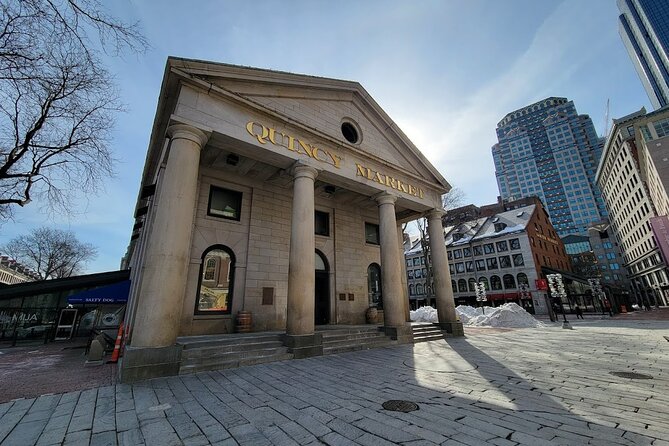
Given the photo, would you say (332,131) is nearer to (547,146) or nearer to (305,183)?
(305,183)

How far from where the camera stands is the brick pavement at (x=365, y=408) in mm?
3168

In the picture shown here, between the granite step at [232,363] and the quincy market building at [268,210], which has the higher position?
the quincy market building at [268,210]

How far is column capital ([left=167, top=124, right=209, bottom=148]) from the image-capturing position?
25.8 ft

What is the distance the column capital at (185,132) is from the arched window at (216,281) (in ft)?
15.9

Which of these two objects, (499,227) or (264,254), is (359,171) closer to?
(264,254)

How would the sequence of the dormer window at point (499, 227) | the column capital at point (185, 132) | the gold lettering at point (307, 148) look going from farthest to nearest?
the dormer window at point (499, 227) < the gold lettering at point (307, 148) < the column capital at point (185, 132)

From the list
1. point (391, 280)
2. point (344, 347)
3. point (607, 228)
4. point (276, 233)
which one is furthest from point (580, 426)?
point (607, 228)

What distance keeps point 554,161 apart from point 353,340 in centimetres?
16969

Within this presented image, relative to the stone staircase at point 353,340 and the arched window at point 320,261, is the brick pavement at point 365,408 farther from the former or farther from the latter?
the arched window at point 320,261

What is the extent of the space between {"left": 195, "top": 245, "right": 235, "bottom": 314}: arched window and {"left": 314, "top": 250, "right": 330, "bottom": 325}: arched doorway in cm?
461

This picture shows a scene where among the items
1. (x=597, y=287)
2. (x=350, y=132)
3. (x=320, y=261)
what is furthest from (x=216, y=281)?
(x=597, y=287)

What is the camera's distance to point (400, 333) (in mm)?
11062

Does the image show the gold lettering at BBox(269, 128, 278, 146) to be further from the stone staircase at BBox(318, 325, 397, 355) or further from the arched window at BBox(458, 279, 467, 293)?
the arched window at BBox(458, 279, 467, 293)

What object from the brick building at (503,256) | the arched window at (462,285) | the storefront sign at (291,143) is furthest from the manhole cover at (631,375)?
the arched window at (462,285)
